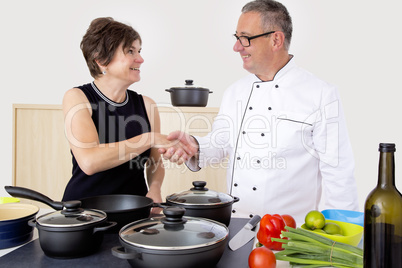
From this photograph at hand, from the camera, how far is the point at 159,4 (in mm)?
3299

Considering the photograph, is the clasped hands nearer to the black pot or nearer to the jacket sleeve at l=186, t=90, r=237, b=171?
the jacket sleeve at l=186, t=90, r=237, b=171

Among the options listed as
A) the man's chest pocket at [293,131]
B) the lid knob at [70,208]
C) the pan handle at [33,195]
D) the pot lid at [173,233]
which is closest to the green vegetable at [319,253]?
the pot lid at [173,233]

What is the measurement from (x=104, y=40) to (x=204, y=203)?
116 centimetres

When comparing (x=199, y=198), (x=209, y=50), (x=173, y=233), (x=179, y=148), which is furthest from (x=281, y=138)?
(x=209, y=50)

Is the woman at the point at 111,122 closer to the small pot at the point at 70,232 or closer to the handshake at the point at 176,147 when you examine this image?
the handshake at the point at 176,147

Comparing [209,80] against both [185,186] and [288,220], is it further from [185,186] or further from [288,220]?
[288,220]

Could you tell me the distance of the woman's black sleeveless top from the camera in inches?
71.8

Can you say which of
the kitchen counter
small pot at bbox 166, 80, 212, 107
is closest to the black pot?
the kitchen counter

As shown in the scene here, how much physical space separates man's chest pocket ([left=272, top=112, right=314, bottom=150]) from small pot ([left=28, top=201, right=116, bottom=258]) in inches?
48.8

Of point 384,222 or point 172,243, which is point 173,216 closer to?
point 172,243

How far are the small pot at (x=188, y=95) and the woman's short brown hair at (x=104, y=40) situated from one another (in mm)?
725

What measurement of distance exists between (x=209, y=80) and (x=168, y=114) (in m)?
0.60

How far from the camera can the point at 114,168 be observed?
6.07 ft

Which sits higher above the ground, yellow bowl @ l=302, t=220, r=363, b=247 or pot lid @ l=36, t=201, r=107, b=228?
pot lid @ l=36, t=201, r=107, b=228
